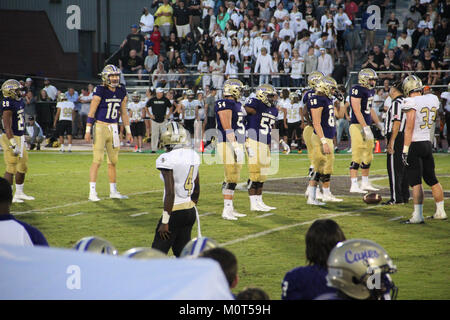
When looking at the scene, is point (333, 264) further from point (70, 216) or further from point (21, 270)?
point (70, 216)

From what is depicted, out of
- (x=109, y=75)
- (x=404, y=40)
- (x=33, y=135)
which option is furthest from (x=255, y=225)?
(x=33, y=135)

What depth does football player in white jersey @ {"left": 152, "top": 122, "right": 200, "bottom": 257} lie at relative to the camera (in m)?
6.27

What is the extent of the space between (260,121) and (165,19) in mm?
17462

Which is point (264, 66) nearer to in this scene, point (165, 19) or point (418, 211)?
point (165, 19)

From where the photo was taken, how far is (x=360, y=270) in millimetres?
3443

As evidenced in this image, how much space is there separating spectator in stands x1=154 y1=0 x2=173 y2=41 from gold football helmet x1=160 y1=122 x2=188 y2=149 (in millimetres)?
20755

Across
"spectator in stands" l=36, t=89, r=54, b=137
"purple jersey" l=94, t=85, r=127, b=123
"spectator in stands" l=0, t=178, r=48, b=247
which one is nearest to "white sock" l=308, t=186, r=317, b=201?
"purple jersey" l=94, t=85, r=127, b=123

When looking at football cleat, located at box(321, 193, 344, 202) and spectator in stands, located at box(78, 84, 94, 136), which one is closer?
football cleat, located at box(321, 193, 344, 202)

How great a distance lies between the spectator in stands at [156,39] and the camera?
1035 inches

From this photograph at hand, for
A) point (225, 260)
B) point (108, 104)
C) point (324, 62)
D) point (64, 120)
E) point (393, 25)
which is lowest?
point (225, 260)

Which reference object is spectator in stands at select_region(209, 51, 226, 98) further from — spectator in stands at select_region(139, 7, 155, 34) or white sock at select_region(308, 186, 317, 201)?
white sock at select_region(308, 186, 317, 201)

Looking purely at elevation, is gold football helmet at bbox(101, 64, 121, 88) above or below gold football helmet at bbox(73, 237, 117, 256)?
above

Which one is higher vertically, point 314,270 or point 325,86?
point 325,86
